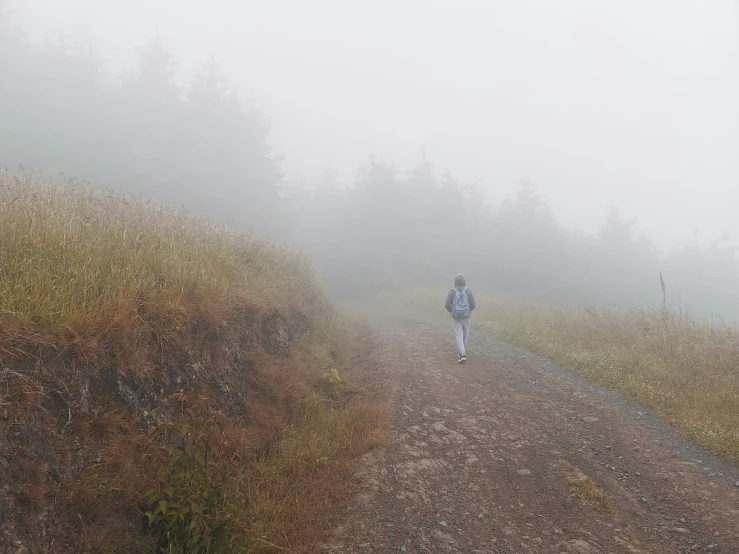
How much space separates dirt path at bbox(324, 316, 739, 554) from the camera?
160 inches

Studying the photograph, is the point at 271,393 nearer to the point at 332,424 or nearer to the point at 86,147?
the point at 332,424

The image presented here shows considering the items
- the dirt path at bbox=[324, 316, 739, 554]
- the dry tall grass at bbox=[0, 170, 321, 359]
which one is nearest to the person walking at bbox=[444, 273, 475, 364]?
the dirt path at bbox=[324, 316, 739, 554]

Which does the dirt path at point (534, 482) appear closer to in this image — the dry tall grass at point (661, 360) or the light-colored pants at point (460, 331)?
the dry tall grass at point (661, 360)

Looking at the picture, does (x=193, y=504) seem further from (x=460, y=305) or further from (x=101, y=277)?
(x=460, y=305)

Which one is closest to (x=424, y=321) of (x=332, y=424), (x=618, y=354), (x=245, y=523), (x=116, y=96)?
(x=618, y=354)

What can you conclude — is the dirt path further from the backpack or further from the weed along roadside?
the backpack

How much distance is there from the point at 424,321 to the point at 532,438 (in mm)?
11994

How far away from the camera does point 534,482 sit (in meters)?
5.02

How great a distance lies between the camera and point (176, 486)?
3352 millimetres

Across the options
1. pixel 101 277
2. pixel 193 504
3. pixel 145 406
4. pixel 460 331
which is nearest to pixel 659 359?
pixel 460 331

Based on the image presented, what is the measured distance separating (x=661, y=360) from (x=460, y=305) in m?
4.74

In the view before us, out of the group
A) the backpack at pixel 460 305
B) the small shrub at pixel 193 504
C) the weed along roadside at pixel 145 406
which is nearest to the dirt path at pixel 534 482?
the weed along roadside at pixel 145 406

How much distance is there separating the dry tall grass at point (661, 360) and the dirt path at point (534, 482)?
49 centimetres

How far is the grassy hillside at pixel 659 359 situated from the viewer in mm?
6500
